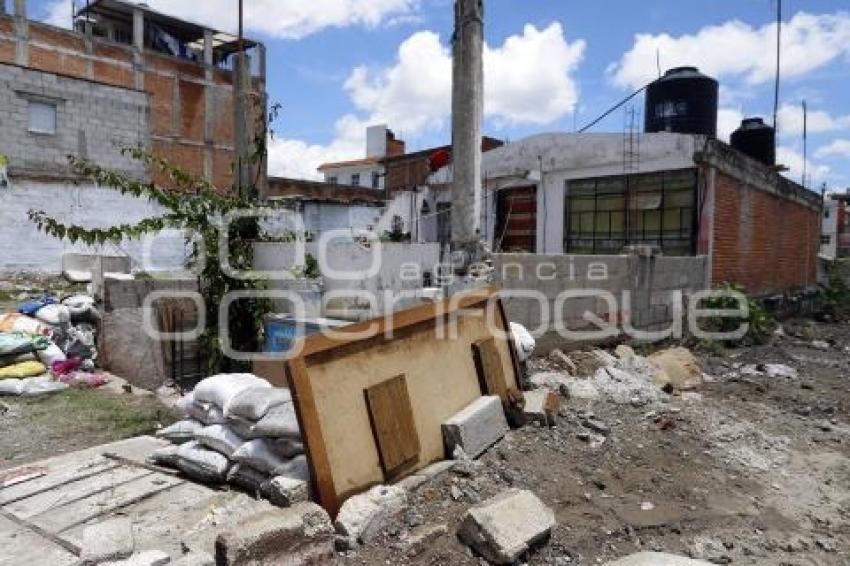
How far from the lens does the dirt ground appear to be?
337cm

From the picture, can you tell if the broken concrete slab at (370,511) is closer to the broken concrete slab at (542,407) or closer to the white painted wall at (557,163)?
the broken concrete slab at (542,407)

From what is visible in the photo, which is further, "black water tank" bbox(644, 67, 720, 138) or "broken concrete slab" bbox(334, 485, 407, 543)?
"black water tank" bbox(644, 67, 720, 138)

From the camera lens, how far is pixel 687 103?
1413cm

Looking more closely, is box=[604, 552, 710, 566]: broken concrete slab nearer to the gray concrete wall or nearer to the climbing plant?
the gray concrete wall

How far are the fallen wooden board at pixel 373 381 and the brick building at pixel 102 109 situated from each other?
483 cm

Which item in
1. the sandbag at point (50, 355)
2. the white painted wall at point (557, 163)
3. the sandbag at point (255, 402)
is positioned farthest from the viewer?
the white painted wall at point (557, 163)

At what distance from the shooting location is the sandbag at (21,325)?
7.55 metres

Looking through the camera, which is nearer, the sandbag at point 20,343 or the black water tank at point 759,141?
the sandbag at point 20,343

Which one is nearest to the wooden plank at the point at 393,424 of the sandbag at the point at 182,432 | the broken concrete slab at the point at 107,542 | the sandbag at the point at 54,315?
the broken concrete slab at the point at 107,542

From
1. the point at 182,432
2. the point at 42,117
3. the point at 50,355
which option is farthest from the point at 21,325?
the point at 42,117

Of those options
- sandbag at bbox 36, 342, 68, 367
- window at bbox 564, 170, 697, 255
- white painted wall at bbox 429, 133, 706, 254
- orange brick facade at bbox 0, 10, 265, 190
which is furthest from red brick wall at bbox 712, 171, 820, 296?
orange brick facade at bbox 0, 10, 265, 190

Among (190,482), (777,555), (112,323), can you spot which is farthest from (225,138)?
(777,555)

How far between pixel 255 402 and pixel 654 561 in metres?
2.45

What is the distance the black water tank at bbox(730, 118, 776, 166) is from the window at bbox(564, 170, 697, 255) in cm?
508
